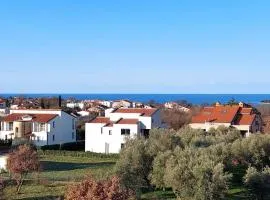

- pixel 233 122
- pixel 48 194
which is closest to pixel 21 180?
pixel 48 194

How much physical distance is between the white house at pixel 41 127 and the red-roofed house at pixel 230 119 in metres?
18.6

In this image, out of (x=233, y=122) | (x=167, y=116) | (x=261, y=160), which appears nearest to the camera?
(x=261, y=160)

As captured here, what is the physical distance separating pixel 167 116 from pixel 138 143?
6316cm

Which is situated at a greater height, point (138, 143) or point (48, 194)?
point (138, 143)

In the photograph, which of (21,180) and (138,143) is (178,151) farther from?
(21,180)

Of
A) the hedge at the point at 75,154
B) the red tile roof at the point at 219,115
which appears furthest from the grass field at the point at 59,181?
the red tile roof at the point at 219,115

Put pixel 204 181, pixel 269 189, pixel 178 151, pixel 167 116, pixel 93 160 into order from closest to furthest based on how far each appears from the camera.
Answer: pixel 204 181, pixel 269 189, pixel 178 151, pixel 93 160, pixel 167 116

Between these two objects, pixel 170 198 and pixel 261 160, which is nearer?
pixel 170 198

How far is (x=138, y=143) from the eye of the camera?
→ 43.7m

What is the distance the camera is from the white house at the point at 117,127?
238ft

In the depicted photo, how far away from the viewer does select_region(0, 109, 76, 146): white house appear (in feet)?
256

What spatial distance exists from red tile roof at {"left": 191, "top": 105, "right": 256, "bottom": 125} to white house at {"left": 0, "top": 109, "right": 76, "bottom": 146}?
18771 millimetres

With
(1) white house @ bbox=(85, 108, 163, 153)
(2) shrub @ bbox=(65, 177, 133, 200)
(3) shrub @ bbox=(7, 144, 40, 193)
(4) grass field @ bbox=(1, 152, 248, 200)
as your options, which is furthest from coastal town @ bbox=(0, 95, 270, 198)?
(2) shrub @ bbox=(65, 177, 133, 200)

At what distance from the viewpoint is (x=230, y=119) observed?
78.2 metres
